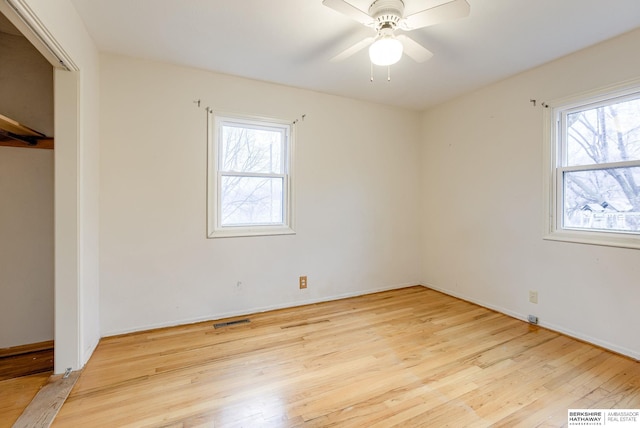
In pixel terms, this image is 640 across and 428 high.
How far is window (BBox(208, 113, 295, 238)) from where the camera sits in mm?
2959

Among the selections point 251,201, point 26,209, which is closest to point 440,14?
point 251,201

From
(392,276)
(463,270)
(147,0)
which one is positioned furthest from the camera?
(392,276)

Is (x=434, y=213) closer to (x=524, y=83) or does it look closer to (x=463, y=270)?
(x=463, y=270)

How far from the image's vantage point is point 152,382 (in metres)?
1.91

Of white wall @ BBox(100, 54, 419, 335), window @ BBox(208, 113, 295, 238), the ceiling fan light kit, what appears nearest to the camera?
the ceiling fan light kit

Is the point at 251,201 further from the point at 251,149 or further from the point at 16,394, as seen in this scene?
the point at 16,394

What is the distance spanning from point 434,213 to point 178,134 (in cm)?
325

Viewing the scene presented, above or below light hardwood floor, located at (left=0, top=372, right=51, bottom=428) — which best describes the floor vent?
above

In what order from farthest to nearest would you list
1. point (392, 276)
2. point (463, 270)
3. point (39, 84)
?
point (392, 276) < point (463, 270) < point (39, 84)

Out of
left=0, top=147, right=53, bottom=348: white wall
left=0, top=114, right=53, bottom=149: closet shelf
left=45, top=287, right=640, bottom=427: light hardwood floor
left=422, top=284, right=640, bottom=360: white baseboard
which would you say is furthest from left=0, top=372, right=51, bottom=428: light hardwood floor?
left=422, top=284, right=640, bottom=360: white baseboard

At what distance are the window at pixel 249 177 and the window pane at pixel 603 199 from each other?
269 centimetres

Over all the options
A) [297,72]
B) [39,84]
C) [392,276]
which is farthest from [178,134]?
[392,276]

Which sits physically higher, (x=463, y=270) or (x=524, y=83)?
(x=524, y=83)

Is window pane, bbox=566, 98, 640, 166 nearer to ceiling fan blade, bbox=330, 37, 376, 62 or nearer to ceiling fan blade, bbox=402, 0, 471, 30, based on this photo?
ceiling fan blade, bbox=402, 0, 471, 30
